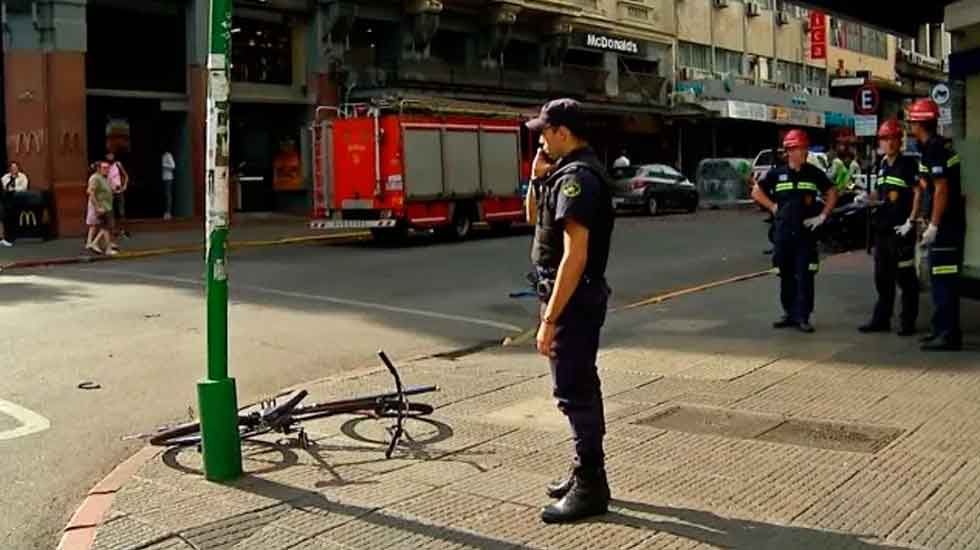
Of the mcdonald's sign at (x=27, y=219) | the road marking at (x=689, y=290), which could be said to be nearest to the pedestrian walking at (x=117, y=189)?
the mcdonald's sign at (x=27, y=219)

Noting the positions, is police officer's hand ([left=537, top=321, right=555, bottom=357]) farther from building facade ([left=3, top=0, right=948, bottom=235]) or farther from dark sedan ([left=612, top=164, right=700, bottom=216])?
dark sedan ([left=612, top=164, right=700, bottom=216])

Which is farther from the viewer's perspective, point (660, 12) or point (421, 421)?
point (660, 12)

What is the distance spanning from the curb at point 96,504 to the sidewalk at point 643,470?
16mm

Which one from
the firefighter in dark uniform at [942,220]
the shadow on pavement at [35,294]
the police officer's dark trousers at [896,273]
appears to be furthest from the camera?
the shadow on pavement at [35,294]

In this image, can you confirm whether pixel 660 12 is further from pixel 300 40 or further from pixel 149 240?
pixel 149 240

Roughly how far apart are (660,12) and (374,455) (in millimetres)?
40601

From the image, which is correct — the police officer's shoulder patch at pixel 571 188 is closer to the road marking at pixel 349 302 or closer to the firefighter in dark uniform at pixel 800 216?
the firefighter in dark uniform at pixel 800 216

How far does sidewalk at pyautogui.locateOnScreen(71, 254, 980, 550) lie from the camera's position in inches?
203

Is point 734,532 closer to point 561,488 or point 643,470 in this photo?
point 561,488

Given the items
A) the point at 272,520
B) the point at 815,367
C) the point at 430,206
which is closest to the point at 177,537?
the point at 272,520

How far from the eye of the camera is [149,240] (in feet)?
80.2

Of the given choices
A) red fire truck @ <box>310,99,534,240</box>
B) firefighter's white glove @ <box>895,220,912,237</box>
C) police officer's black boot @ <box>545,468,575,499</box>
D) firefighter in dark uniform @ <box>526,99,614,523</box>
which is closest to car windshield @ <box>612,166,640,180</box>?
red fire truck @ <box>310,99,534,240</box>

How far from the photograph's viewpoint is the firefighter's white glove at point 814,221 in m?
10.4

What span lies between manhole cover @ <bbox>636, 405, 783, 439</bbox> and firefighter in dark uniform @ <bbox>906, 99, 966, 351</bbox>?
2.90m
